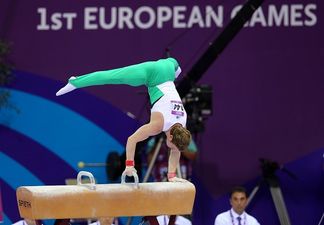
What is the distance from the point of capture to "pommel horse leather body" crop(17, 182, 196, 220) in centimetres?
802

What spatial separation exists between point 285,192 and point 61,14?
13.9ft

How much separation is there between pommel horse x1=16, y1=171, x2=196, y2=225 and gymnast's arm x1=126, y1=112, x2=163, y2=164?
255 mm

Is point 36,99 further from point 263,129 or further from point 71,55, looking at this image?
point 263,129

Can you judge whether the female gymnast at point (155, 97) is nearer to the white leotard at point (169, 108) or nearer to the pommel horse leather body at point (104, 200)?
the white leotard at point (169, 108)

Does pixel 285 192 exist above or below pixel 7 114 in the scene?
below

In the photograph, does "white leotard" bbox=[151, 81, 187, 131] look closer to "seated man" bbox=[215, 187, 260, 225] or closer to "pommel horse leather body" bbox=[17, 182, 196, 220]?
"pommel horse leather body" bbox=[17, 182, 196, 220]

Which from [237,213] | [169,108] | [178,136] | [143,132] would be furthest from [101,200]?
[237,213]

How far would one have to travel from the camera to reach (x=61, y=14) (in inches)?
497

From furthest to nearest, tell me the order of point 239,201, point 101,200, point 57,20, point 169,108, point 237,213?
point 57,20, point 237,213, point 239,201, point 169,108, point 101,200

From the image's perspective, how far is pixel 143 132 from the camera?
8312mm

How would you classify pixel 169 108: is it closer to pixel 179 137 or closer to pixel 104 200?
pixel 179 137

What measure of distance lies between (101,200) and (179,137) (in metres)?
0.97

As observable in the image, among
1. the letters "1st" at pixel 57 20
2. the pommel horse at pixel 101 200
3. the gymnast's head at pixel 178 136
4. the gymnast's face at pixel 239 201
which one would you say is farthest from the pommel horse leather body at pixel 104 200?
the letters "1st" at pixel 57 20

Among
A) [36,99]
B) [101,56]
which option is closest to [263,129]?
[101,56]
